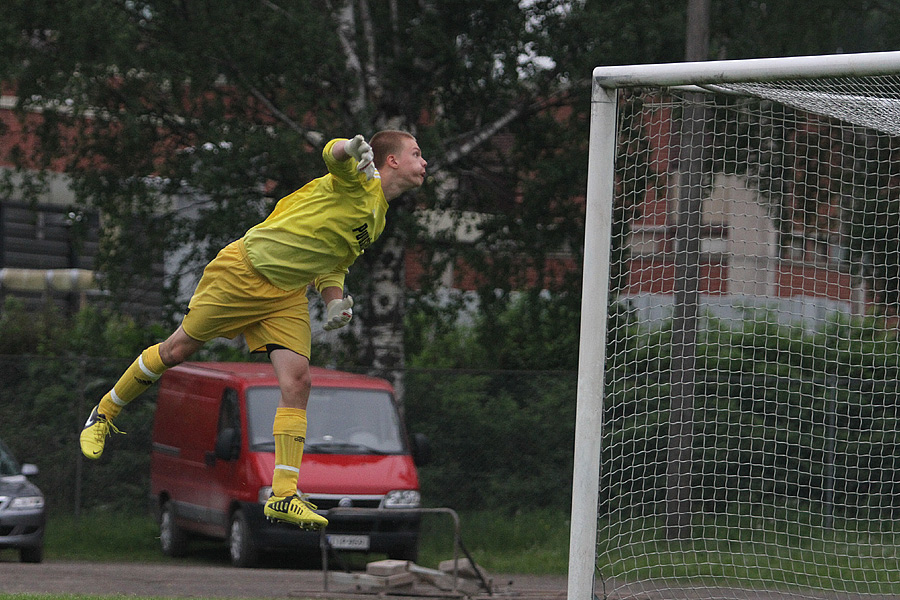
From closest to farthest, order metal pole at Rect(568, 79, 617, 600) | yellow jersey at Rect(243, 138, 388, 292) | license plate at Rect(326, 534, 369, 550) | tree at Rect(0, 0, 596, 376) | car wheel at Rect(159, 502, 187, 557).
Result: yellow jersey at Rect(243, 138, 388, 292), metal pole at Rect(568, 79, 617, 600), license plate at Rect(326, 534, 369, 550), car wheel at Rect(159, 502, 187, 557), tree at Rect(0, 0, 596, 376)

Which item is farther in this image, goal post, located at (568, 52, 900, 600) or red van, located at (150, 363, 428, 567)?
red van, located at (150, 363, 428, 567)

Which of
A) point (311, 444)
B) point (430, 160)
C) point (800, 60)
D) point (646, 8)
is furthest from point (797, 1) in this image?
point (800, 60)

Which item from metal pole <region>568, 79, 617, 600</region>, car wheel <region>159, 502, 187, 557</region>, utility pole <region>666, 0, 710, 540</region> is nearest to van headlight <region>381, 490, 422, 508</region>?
utility pole <region>666, 0, 710, 540</region>

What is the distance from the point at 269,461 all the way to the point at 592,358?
606cm

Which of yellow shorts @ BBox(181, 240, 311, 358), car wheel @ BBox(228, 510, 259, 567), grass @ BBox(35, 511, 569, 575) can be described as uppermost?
yellow shorts @ BBox(181, 240, 311, 358)

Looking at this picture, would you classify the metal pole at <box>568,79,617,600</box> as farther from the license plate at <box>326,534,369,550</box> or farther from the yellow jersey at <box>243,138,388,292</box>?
the license plate at <box>326,534,369,550</box>

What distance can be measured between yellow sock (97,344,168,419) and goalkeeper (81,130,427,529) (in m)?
0.08

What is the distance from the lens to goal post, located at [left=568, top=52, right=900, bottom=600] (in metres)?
6.89

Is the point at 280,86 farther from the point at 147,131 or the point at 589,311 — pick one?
the point at 589,311

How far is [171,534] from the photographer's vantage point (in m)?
13.8

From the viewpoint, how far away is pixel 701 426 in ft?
44.9

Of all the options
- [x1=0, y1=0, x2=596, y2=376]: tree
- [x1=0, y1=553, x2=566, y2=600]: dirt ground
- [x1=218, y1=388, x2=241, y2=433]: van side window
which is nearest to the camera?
[x1=0, y1=553, x2=566, y2=600]: dirt ground

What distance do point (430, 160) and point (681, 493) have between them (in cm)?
520

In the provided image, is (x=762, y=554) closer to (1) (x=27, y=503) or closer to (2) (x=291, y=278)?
(2) (x=291, y=278)
